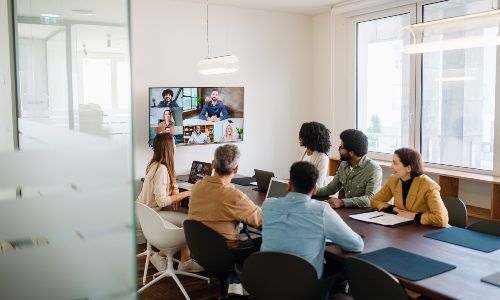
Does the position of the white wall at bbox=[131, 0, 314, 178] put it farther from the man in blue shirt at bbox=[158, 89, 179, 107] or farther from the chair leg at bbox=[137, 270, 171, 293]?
the chair leg at bbox=[137, 270, 171, 293]

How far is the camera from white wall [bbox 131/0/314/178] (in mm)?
5613

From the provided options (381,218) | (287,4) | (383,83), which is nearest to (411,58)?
(383,83)

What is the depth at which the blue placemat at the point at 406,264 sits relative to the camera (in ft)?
7.36

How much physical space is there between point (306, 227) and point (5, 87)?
5.50 feet

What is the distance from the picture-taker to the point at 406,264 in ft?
7.79

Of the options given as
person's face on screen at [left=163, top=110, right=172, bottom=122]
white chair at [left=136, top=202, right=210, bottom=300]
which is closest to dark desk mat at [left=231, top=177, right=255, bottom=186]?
white chair at [left=136, top=202, right=210, bottom=300]

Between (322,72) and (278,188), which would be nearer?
(278,188)

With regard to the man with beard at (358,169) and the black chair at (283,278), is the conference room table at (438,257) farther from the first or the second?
the man with beard at (358,169)

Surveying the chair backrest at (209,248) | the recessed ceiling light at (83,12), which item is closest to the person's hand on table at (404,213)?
the chair backrest at (209,248)

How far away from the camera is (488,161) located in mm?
5062

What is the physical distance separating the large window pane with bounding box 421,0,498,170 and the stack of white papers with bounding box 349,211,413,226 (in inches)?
91.6

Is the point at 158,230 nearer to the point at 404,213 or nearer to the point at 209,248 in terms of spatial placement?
the point at 209,248

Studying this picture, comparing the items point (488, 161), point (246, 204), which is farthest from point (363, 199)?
point (488, 161)

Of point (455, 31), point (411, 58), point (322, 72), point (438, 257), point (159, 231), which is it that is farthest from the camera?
point (322, 72)
